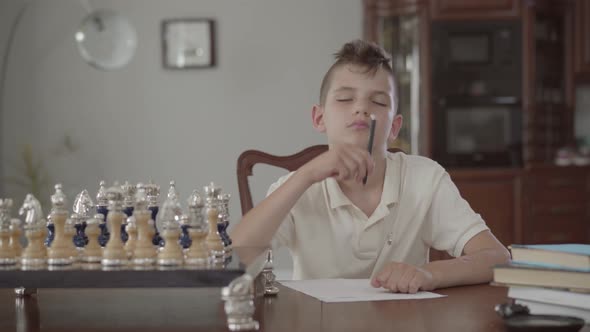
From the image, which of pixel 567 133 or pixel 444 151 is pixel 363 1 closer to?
pixel 444 151

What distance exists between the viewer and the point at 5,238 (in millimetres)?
1340

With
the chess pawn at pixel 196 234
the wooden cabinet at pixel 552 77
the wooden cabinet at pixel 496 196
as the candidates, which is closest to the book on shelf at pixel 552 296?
the chess pawn at pixel 196 234

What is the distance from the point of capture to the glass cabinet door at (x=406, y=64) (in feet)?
15.7

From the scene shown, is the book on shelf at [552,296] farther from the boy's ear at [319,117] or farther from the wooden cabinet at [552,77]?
the wooden cabinet at [552,77]

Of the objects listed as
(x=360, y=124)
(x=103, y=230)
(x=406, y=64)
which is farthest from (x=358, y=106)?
(x=406, y=64)

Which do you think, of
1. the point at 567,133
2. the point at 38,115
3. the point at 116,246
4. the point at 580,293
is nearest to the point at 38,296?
the point at 116,246

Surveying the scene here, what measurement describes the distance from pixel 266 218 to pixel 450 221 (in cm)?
45

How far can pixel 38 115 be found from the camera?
5.23 m

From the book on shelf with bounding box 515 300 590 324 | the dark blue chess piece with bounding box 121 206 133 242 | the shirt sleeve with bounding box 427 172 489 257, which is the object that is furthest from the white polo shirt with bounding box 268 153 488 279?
the book on shelf with bounding box 515 300 590 324

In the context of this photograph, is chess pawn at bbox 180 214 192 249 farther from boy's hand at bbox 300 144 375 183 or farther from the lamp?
the lamp

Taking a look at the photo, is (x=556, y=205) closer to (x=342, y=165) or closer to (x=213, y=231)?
(x=342, y=165)

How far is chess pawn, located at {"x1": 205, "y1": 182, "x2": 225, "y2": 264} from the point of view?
4.24 feet

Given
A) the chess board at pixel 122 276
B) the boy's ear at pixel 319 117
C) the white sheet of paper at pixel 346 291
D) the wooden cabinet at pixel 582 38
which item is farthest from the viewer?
the wooden cabinet at pixel 582 38

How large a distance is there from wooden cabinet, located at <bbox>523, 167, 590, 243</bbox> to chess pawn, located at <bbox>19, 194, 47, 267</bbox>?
380cm
